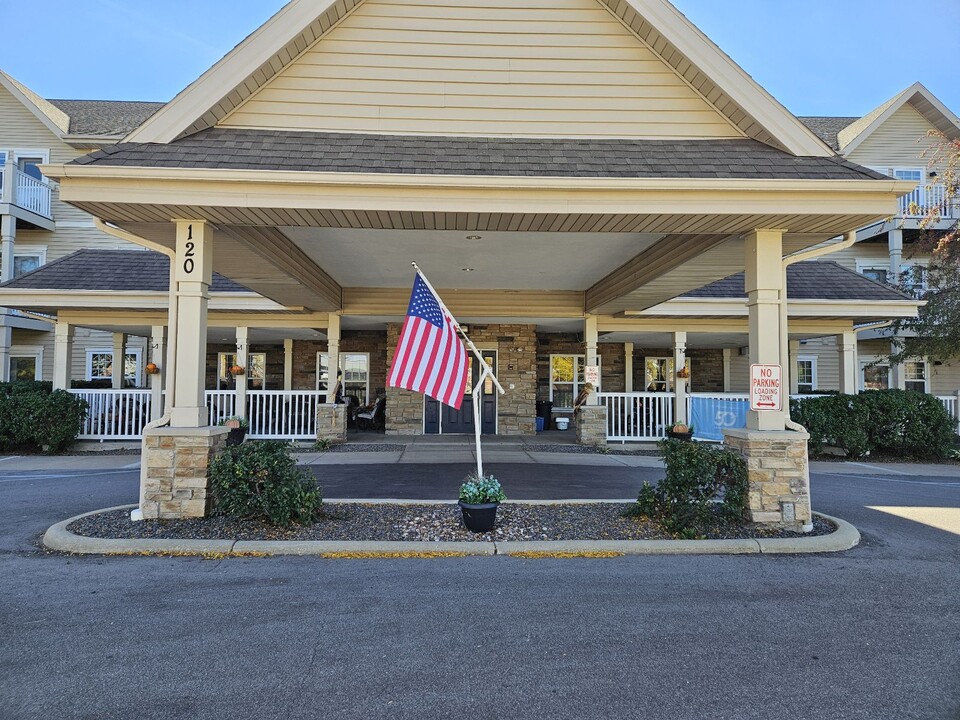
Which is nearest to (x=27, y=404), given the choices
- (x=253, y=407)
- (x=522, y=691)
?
(x=253, y=407)

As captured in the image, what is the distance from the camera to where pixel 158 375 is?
13094 millimetres

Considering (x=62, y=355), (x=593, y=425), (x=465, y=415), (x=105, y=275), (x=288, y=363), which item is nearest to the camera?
(x=105, y=275)

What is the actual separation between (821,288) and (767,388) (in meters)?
8.38

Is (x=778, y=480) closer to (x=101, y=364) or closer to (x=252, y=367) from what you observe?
(x=252, y=367)

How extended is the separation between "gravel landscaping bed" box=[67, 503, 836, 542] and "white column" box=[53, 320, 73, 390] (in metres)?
8.02

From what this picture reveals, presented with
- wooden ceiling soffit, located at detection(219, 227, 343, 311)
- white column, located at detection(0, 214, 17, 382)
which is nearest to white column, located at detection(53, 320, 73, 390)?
white column, located at detection(0, 214, 17, 382)

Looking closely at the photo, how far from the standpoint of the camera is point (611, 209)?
5789 millimetres

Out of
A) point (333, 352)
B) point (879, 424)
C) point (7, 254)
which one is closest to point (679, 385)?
point (879, 424)

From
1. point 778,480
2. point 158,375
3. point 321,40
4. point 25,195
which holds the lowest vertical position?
point 778,480

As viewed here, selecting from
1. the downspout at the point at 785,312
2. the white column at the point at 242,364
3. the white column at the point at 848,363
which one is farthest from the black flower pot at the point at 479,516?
the white column at the point at 848,363

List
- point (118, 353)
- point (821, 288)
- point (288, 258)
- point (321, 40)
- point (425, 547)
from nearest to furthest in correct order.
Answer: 1. point (425, 547)
2. point (321, 40)
3. point (288, 258)
4. point (821, 288)
5. point (118, 353)

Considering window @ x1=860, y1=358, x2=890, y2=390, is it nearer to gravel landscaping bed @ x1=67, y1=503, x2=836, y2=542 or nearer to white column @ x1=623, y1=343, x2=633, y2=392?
white column @ x1=623, y1=343, x2=633, y2=392

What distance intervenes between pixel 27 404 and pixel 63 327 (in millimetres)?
2197

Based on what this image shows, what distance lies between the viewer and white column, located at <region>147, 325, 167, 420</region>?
12781 millimetres
